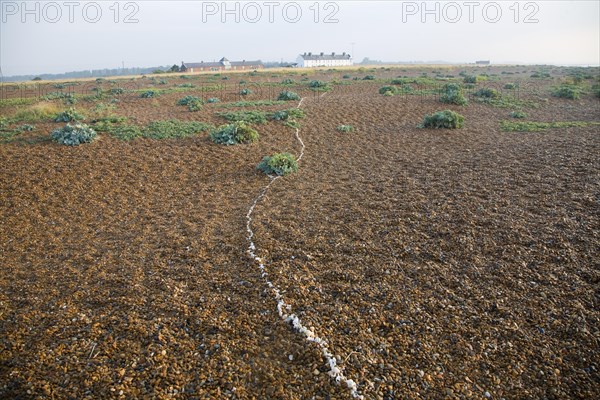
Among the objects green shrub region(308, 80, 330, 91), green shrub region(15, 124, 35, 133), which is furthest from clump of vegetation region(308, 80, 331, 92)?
green shrub region(15, 124, 35, 133)

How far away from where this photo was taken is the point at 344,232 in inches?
239

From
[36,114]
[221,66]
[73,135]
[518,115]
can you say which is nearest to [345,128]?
[518,115]

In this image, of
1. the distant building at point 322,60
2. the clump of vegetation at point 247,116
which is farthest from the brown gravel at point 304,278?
the distant building at point 322,60

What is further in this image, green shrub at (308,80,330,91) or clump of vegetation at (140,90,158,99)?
green shrub at (308,80,330,91)

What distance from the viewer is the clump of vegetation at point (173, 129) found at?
1198 cm

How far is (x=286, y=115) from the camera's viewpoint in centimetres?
1460

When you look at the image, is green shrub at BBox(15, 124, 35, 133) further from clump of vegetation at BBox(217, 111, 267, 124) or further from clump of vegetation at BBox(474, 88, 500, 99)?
clump of vegetation at BBox(474, 88, 500, 99)

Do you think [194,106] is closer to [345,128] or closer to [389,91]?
[345,128]

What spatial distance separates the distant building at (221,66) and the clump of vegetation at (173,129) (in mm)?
74442

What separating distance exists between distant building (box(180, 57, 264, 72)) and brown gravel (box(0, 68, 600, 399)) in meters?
81.1

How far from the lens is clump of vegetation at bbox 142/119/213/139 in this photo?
39.3ft

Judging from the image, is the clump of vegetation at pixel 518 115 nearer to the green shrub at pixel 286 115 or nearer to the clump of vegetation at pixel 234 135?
the green shrub at pixel 286 115

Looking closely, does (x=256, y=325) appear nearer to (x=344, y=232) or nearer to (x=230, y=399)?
(x=230, y=399)

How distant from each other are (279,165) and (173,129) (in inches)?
217
